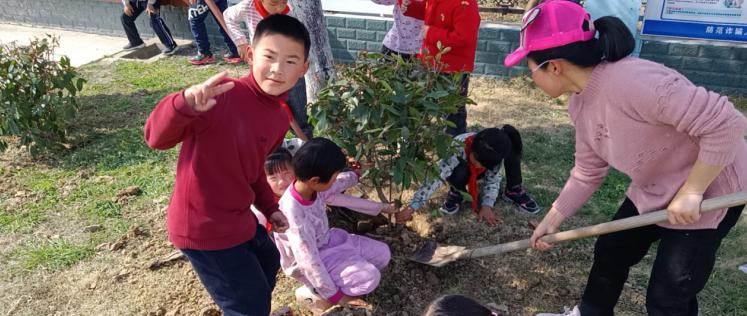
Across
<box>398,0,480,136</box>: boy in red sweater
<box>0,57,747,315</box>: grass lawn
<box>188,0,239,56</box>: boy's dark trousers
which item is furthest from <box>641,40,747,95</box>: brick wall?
<box>188,0,239,56</box>: boy's dark trousers

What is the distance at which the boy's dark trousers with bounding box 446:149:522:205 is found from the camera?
3473 millimetres

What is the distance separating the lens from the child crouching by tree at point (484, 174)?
325 centimetres

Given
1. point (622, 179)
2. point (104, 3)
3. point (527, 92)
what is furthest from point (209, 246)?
point (104, 3)

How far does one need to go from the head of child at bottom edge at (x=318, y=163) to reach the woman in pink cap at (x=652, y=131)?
0.85 meters

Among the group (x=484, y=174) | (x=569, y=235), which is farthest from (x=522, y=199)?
(x=569, y=235)

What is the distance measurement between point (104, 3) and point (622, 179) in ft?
24.2

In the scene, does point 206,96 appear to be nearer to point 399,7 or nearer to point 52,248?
point 52,248

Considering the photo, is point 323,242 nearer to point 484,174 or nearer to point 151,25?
point 484,174

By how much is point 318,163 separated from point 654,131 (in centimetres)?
127

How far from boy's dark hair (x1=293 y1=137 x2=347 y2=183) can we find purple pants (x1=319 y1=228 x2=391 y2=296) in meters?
0.48

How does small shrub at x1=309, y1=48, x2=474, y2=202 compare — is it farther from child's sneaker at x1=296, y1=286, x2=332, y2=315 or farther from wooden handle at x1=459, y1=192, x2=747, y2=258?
child's sneaker at x1=296, y1=286, x2=332, y2=315

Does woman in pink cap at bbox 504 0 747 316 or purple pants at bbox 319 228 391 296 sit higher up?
woman in pink cap at bbox 504 0 747 316

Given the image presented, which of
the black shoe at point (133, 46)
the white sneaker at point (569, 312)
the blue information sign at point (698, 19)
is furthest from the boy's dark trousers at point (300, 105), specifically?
the black shoe at point (133, 46)

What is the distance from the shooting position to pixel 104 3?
7.91m
